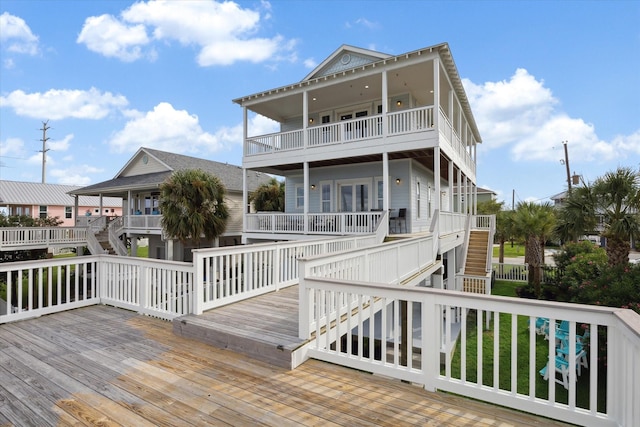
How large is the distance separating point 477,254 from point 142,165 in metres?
21.4

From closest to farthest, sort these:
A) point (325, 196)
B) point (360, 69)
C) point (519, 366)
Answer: point (519, 366)
point (360, 69)
point (325, 196)

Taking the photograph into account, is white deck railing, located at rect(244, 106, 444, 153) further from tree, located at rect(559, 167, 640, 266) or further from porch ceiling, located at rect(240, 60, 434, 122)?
tree, located at rect(559, 167, 640, 266)

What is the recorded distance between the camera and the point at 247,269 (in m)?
6.20

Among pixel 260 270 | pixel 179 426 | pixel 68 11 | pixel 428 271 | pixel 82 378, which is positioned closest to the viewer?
pixel 179 426

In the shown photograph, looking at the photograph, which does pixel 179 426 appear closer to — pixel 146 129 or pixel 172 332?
pixel 172 332

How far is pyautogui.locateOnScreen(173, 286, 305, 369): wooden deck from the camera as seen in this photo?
3840mm

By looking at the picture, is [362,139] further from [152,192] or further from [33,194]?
[33,194]

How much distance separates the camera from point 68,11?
1166cm

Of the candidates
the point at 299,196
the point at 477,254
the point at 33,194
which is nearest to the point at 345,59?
the point at 299,196

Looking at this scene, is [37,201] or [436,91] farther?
[37,201]

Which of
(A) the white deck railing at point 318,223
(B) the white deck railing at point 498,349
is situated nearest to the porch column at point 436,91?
(A) the white deck railing at point 318,223

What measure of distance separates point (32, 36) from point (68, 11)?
4.33 m

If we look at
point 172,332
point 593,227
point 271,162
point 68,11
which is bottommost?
point 172,332

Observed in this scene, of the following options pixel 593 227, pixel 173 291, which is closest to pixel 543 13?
pixel 593 227
